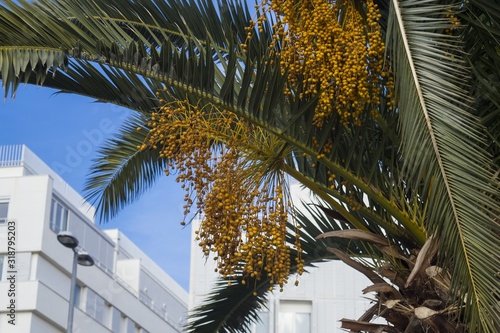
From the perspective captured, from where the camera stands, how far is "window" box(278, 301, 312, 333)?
71.3ft

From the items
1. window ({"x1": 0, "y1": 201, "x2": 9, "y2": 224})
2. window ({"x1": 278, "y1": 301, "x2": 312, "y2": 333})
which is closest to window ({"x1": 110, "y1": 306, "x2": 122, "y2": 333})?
window ({"x1": 0, "y1": 201, "x2": 9, "y2": 224})

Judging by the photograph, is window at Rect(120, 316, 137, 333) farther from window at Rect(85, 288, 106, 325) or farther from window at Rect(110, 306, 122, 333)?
window at Rect(85, 288, 106, 325)

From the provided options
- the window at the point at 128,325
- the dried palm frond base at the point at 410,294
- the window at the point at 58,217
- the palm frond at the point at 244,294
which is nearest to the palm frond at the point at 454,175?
the dried palm frond base at the point at 410,294

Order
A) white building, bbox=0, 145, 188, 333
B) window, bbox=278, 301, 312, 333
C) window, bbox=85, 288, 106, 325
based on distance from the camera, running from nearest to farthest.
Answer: window, bbox=278, 301, 312, 333
white building, bbox=0, 145, 188, 333
window, bbox=85, 288, 106, 325

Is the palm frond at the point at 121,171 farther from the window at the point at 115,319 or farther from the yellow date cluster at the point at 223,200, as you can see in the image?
the window at the point at 115,319

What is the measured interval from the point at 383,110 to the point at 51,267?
89.2ft

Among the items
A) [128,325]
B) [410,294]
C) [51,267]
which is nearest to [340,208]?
[410,294]

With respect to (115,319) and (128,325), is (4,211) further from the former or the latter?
(128,325)

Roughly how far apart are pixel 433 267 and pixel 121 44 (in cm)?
227

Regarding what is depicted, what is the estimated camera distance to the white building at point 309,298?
21625mm

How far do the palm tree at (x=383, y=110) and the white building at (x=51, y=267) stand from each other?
22.1 m

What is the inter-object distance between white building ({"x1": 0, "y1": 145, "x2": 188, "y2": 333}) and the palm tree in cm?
2208

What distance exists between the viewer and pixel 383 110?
604 cm

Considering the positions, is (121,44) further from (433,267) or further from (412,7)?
(433,267)
